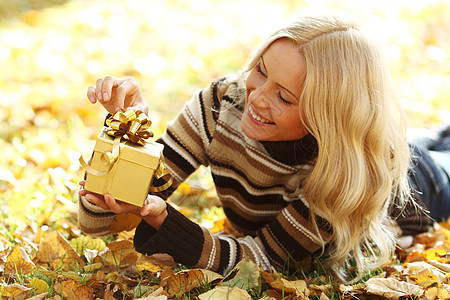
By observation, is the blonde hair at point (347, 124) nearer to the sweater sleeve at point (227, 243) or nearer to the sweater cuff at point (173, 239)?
the sweater sleeve at point (227, 243)

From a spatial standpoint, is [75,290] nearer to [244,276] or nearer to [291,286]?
[244,276]

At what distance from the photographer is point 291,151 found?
1.85 metres

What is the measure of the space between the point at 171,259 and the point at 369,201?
0.69 metres

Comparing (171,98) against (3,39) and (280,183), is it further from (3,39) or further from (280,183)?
(280,183)

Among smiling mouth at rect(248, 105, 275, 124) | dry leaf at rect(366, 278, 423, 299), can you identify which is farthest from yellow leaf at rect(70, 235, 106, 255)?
dry leaf at rect(366, 278, 423, 299)

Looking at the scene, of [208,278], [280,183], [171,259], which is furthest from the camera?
[280,183]

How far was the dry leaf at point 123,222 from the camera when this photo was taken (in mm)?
1965

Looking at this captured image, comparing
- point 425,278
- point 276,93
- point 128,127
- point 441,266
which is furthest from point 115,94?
point 441,266

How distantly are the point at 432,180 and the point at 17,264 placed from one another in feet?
6.17

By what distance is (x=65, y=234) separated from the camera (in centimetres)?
211

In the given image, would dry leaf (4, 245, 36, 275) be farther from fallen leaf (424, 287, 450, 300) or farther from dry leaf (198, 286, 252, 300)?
fallen leaf (424, 287, 450, 300)

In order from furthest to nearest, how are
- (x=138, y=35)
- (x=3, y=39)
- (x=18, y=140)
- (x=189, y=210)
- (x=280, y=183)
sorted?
(x=138, y=35) < (x=3, y=39) < (x=18, y=140) < (x=189, y=210) < (x=280, y=183)

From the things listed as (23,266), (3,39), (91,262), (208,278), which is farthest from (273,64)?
(3,39)

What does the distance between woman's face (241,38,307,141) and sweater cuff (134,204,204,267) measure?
1.19 ft
